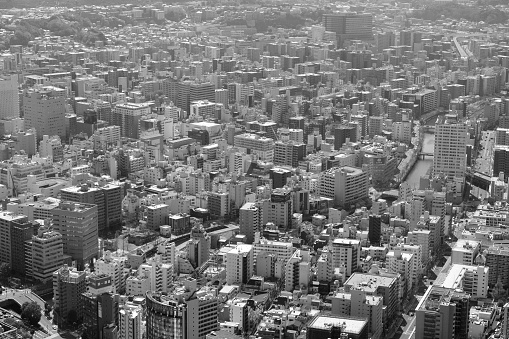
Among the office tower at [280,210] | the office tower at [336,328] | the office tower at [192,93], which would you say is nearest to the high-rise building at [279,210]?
the office tower at [280,210]

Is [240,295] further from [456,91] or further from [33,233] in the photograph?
[456,91]

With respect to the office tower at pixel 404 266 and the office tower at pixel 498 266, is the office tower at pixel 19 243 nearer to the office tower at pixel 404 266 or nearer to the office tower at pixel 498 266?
the office tower at pixel 404 266

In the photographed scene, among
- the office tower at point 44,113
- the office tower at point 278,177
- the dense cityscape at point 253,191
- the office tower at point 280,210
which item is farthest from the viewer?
the office tower at point 44,113

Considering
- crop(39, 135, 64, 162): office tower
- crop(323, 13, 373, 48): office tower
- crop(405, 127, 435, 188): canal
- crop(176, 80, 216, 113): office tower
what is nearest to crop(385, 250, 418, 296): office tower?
crop(405, 127, 435, 188): canal

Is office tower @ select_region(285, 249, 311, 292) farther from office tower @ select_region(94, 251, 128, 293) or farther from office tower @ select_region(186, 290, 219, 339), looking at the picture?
office tower @ select_region(186, 290, 219, 339)

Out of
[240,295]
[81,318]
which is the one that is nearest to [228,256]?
[240,295]

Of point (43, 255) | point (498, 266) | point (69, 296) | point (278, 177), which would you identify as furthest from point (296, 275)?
point (278, 177)

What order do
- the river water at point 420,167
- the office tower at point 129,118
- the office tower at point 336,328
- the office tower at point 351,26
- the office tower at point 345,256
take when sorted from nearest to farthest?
the office tower at point 336,328
the office tower at point 345,256
the river water at point 420,167
the office tower at point 129,118
the office tower at point 351,26

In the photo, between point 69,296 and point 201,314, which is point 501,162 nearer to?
point 69,296
